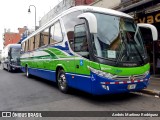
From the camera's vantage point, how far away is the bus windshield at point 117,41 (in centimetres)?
684

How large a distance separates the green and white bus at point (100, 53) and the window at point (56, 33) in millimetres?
127

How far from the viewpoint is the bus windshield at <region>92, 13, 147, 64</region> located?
6.84 m

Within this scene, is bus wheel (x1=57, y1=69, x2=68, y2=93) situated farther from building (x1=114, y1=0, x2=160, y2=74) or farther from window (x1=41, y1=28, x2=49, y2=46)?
building (x1=114, y1=0, x2=160, y2=74)

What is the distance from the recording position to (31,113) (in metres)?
6.24

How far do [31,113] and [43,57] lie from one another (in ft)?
17.8

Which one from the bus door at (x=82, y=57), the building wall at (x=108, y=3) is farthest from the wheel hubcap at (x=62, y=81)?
the building wall at (x=108, y=3)

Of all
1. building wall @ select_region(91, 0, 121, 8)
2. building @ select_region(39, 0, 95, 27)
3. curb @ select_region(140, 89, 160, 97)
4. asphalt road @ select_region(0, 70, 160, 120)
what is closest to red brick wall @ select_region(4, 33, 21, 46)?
building @ select_region(39, 0, 95, 27)

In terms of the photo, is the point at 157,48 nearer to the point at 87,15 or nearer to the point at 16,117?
the point at 87,15

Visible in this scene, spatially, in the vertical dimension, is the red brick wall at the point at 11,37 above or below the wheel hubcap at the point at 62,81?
above

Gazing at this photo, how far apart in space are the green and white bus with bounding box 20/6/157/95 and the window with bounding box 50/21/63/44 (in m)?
0.13

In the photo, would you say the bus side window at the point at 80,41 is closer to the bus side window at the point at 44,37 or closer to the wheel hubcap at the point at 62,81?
the wheel hubcap at the point at 62,81

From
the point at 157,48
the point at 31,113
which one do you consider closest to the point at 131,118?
the point at 31,113

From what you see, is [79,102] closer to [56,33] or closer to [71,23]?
[71,23]

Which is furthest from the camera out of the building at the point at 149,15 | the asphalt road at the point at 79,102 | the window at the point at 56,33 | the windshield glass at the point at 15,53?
the windshield glass at the point at 15,53
